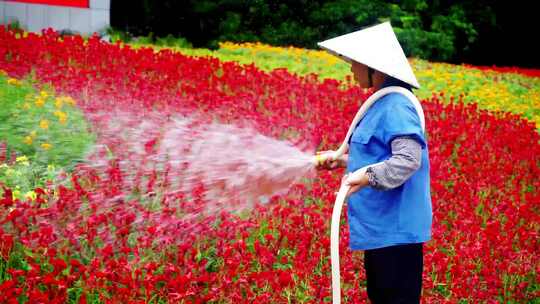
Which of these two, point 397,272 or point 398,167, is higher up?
point 398,167

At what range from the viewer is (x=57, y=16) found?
463 inches

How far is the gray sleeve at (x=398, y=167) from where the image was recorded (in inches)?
113

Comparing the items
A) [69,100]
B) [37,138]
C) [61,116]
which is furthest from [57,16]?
[37,138]

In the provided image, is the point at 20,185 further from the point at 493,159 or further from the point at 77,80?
the point at 493,159

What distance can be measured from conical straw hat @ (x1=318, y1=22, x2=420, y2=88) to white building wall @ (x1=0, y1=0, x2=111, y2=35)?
9.33 m

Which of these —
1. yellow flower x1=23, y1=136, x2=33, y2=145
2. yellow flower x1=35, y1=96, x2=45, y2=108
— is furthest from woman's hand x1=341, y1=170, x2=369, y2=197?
yellow flower x1=35, y1=96, x2=45, y2=108

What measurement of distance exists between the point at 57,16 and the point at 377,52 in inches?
383

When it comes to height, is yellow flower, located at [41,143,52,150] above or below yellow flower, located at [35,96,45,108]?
below

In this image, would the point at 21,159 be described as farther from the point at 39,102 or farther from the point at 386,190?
the point at 386,190

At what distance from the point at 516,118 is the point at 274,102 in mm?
3961

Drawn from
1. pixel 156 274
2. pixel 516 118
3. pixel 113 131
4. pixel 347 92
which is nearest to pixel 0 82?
pixel 113 131

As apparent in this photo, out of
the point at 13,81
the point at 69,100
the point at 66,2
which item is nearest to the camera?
the point at 69,100

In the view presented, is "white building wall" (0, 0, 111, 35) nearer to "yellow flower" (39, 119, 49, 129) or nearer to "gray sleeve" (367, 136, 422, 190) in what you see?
"yellow flower" (39, 119, 49, 129)

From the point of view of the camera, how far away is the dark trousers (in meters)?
3.14
